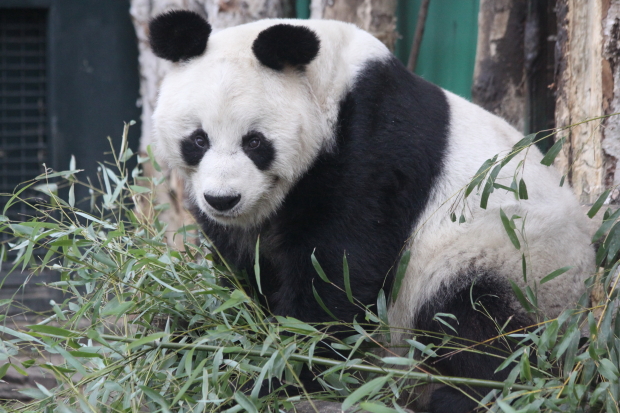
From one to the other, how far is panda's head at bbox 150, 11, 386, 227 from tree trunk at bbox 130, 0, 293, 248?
1.96m

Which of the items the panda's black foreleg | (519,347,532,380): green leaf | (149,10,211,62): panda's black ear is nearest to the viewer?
(519,347,532,380): green leaf

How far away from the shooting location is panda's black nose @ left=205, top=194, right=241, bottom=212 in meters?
2.50

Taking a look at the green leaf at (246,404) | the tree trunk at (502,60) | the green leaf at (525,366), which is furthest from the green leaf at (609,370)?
the tree trunk at (502,60)

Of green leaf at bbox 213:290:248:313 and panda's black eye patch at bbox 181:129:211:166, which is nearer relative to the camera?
green leaf at bbox 213:290:248:313

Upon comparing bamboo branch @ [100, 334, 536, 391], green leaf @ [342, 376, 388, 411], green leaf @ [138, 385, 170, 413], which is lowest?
green leaf @ [138, 385, 170, 413]

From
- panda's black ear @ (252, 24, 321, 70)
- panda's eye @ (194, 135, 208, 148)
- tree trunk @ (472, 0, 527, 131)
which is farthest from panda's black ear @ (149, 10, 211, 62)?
tree trunk @ (472, 0, 527, 131)

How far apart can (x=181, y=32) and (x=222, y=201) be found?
0.71 meters

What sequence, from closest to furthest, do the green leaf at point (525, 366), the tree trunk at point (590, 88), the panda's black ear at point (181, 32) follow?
1. the green leaf at point (525, 366)
2. the panda's black ear at point (181, 32)
3. the tree trunk at point (590, 88)

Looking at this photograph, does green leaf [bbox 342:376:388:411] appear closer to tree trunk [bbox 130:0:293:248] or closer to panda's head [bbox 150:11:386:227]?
panda's head [bbox 150:11:386:227]

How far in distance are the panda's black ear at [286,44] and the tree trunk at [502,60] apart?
2.23 metres

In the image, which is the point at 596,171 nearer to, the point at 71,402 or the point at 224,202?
the point at 224,202

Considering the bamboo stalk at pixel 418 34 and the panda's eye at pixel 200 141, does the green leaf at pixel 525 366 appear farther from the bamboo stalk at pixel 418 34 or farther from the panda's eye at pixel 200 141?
the bamboo stalk at pixel 418 34

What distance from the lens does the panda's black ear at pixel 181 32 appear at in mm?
2688

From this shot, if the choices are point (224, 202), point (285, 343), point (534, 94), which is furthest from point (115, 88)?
point (285, 343)
